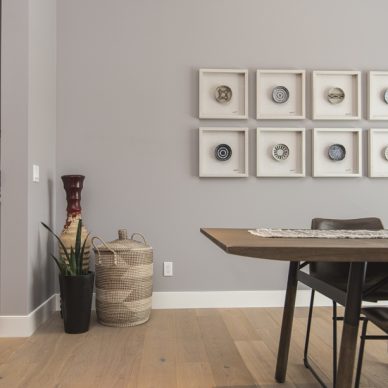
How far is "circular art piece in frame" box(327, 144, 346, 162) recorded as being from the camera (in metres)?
3.12

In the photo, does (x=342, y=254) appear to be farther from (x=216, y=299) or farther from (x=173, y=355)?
(x=216, y=299)

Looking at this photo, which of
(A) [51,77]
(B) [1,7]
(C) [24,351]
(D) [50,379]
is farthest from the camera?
(A) [51,77]

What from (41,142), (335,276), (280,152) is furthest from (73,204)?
(335,276)

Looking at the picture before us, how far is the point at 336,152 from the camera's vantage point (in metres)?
3.12

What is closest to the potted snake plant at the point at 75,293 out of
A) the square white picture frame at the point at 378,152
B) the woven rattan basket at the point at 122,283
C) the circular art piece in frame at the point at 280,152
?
the woven rattan basket at the point at 122,283

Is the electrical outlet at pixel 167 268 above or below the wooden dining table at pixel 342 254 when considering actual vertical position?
below

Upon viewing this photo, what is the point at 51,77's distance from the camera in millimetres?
2926

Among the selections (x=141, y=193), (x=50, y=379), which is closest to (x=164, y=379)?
(x=50, y=379)

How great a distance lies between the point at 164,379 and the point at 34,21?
7.49 ft

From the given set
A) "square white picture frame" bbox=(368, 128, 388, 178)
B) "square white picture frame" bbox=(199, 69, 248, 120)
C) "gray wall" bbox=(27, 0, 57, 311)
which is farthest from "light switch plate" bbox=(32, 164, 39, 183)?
"square white picture frame" bbox=(368, 128, 388, 178)

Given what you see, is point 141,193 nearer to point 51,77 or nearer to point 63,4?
point 51,77

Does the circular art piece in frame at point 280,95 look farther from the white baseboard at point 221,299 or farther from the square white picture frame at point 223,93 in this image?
the white baseboard at point 221,299

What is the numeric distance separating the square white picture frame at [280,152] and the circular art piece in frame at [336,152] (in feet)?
0.73

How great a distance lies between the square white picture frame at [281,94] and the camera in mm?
3096
